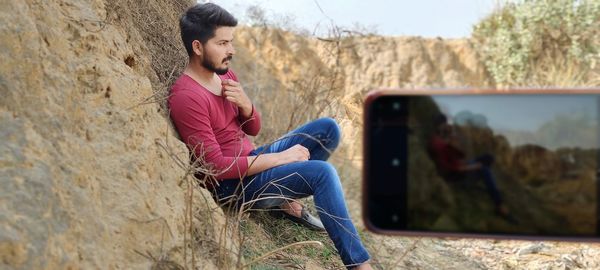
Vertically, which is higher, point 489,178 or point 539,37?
point 489,178

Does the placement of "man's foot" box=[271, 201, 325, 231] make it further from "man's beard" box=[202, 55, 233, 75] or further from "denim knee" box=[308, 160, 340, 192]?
"man's beard" box=[202, 55, 233, 75]

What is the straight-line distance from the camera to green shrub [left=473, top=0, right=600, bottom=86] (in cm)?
1434

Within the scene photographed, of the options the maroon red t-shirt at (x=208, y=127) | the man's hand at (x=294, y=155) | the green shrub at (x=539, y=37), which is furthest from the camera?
the green shrub at (x=539, y=37)

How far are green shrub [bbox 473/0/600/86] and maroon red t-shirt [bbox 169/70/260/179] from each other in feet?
38.6

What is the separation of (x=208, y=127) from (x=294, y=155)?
35 cm

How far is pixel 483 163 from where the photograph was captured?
4.24ft

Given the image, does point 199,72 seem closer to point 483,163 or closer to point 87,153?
point 87,153

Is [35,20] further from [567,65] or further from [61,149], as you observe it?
[567,65]

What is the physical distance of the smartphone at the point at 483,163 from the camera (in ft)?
4.00

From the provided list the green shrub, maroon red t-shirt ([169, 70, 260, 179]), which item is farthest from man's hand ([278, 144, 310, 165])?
the green shrub

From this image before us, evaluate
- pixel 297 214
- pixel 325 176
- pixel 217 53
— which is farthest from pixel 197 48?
pixel 297 214

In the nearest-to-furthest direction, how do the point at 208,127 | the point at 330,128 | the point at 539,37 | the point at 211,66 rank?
1. the point at 208,127
2. the point at 211,66
3. the point at 330,128
4. the point at 539,37

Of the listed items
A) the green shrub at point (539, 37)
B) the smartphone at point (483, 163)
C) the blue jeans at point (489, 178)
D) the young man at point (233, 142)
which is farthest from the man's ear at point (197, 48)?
the green shrub at point (539, 37)

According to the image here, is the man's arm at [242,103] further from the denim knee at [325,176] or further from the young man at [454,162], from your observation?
the young man at [454,162]
